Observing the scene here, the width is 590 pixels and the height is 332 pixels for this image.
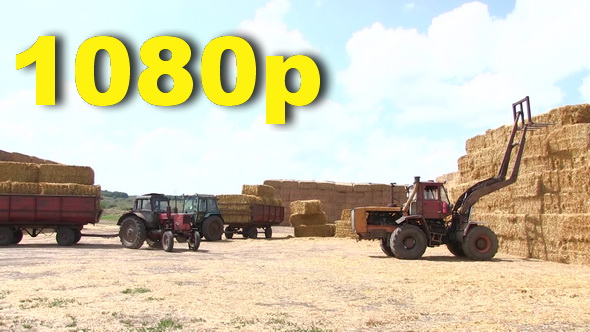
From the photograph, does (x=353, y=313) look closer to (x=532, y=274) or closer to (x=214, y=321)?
(x=214, y=321)

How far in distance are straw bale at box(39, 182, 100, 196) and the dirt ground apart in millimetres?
6532

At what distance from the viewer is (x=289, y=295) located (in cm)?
905

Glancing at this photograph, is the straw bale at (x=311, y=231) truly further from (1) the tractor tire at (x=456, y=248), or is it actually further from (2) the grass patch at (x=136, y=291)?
(2) the grass patch at (x=136, y=291)

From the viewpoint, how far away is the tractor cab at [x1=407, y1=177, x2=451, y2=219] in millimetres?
16297

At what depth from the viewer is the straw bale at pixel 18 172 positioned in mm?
20753

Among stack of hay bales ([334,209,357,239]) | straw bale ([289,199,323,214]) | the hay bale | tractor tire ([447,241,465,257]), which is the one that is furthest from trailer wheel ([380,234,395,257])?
the hay bale

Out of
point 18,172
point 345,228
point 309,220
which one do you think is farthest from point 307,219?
point 18,172

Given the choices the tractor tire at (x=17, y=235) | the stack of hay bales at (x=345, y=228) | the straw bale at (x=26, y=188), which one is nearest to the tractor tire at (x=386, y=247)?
the stack of hay bales at (x=345, y=228)

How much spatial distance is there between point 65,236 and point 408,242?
12836 mm

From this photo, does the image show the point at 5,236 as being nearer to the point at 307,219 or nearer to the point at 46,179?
the point at 46,179

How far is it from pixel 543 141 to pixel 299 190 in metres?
26.0

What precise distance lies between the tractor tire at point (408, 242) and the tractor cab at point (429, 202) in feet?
1.93

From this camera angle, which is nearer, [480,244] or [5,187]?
[480,244]

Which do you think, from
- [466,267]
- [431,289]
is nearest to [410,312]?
[431,289]
